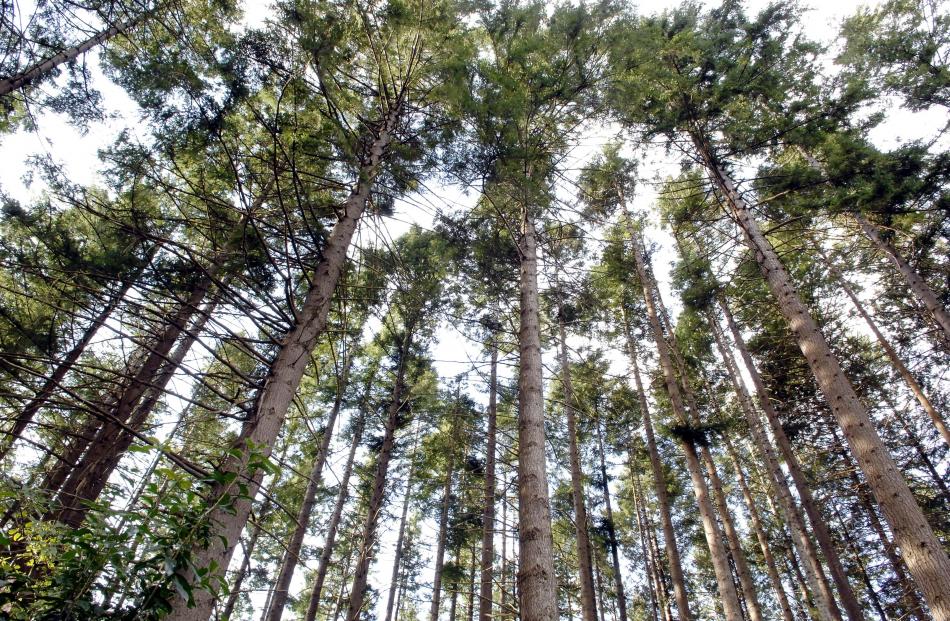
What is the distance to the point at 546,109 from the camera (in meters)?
7.62

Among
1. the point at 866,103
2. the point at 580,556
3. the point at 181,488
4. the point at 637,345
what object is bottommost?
the point at 181,488

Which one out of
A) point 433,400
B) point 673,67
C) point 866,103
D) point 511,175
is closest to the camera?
point 511,175

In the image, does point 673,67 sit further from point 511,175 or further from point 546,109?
point 511,175

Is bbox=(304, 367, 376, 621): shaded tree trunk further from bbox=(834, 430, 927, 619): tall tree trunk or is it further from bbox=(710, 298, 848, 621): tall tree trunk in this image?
bbox=(834, 430, 927, 619): tall tree trunk

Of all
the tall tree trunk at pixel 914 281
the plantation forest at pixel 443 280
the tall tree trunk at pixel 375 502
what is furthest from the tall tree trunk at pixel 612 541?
the tall tree trunk at pixel 914 281

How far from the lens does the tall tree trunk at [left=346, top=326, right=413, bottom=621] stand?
28.2 feet

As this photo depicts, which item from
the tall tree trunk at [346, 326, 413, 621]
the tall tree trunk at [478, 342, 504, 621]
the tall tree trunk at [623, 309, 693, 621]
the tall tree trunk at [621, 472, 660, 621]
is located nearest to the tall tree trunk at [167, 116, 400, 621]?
the tall tree trunk at [346, 326, 413, 621]

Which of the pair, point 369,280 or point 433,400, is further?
point 433,400

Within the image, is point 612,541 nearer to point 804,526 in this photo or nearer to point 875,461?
point 804,526

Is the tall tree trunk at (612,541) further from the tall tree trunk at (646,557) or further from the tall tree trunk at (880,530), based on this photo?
the tall tree trunk at (880,530)

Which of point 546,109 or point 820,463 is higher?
point 546,109

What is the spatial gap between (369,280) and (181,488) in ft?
19.7

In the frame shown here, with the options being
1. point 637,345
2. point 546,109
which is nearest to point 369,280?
point 546,109

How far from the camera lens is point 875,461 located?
221 inches
